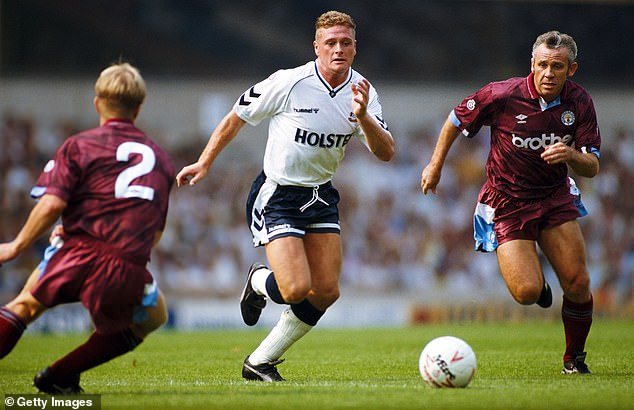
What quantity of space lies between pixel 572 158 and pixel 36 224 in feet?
13.4

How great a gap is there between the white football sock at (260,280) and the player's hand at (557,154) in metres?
2.39

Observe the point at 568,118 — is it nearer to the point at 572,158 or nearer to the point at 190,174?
the point at 572,158

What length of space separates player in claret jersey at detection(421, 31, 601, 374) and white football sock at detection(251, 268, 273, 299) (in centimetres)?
151

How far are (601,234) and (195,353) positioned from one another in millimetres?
13965

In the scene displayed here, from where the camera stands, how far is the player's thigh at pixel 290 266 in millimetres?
7379

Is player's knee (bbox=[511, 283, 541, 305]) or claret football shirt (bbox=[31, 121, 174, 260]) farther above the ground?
claret football shirt (bbox=[31, 121, 174, 260])

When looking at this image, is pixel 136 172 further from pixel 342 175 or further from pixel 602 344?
pixel 342 175

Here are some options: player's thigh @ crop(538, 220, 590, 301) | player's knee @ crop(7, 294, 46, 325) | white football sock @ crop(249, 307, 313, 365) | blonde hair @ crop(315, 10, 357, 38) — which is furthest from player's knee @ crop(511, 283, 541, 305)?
player's knee @ crop(7, 294, 46, 325)

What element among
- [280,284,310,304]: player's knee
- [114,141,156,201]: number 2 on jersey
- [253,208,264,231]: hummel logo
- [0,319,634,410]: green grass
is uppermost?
[114,141,156,201]: number 2 on jersey

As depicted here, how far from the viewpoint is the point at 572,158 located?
7434 millimetres

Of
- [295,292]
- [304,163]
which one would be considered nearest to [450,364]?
[295,292]

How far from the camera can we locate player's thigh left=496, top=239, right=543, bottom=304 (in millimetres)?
7832

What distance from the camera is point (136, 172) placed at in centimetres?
590

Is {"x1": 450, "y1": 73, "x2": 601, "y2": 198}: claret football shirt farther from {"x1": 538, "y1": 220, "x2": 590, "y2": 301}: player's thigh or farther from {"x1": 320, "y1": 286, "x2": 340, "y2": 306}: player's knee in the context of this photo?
{"x1": 320, "y1": 286, "x2": 340, "y2": 306}: player's knee
